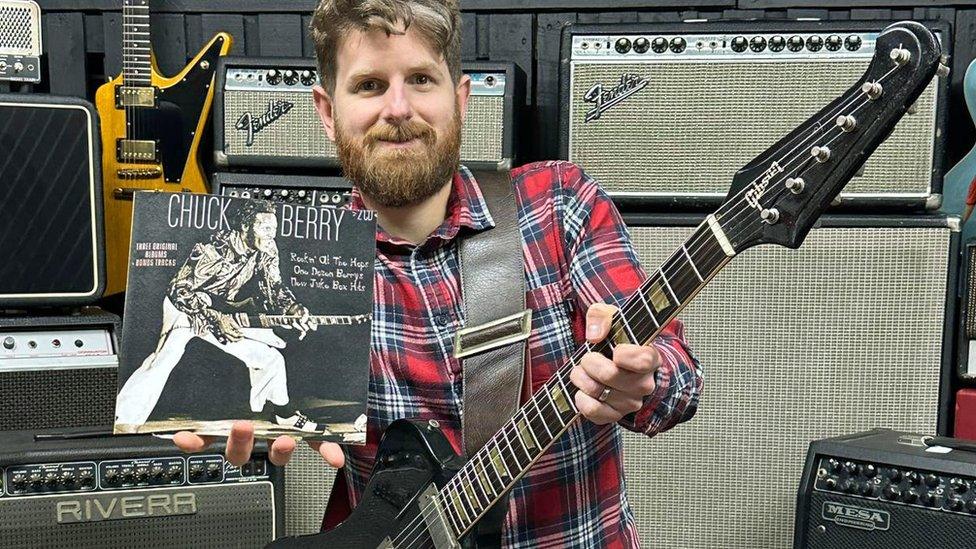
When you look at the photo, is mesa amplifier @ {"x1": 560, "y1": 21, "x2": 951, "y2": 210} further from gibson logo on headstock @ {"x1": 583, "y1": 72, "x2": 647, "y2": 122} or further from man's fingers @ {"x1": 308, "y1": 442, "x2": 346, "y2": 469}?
man's fingers @ {"x1": 308, "y1": 442, "x2": 346, "y2": 469}

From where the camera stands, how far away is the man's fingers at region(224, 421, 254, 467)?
103 centimetres

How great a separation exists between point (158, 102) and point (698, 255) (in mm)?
1840

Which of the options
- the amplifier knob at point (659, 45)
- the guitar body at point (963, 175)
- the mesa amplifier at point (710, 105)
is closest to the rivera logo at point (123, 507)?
the mesa amplifier at point (710, 105)

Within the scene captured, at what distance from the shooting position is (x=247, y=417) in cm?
104

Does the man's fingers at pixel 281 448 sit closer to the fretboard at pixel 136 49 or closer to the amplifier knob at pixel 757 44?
the amplifier knob at pixel 757 44

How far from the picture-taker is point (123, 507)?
1.64 m

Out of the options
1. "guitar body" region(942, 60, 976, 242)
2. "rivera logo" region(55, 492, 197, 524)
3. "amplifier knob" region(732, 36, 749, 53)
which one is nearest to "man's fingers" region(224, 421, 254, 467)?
"rivera logo" region(55, 492, 197, 524)

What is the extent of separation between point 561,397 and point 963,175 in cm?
156

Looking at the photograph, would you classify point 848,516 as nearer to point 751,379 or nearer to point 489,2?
point 751,379

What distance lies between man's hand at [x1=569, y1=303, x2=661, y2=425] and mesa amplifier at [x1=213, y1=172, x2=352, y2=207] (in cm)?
114

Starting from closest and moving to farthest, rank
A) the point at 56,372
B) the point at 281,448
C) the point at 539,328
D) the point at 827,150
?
the point at 827,150, the point at 281,448, the point at 539,328, the point at 56,372

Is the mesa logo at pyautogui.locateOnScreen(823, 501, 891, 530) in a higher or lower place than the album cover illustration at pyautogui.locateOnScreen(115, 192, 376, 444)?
lower

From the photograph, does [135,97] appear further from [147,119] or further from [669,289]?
[669,289]

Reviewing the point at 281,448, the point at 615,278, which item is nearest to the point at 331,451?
the point at 281,448
